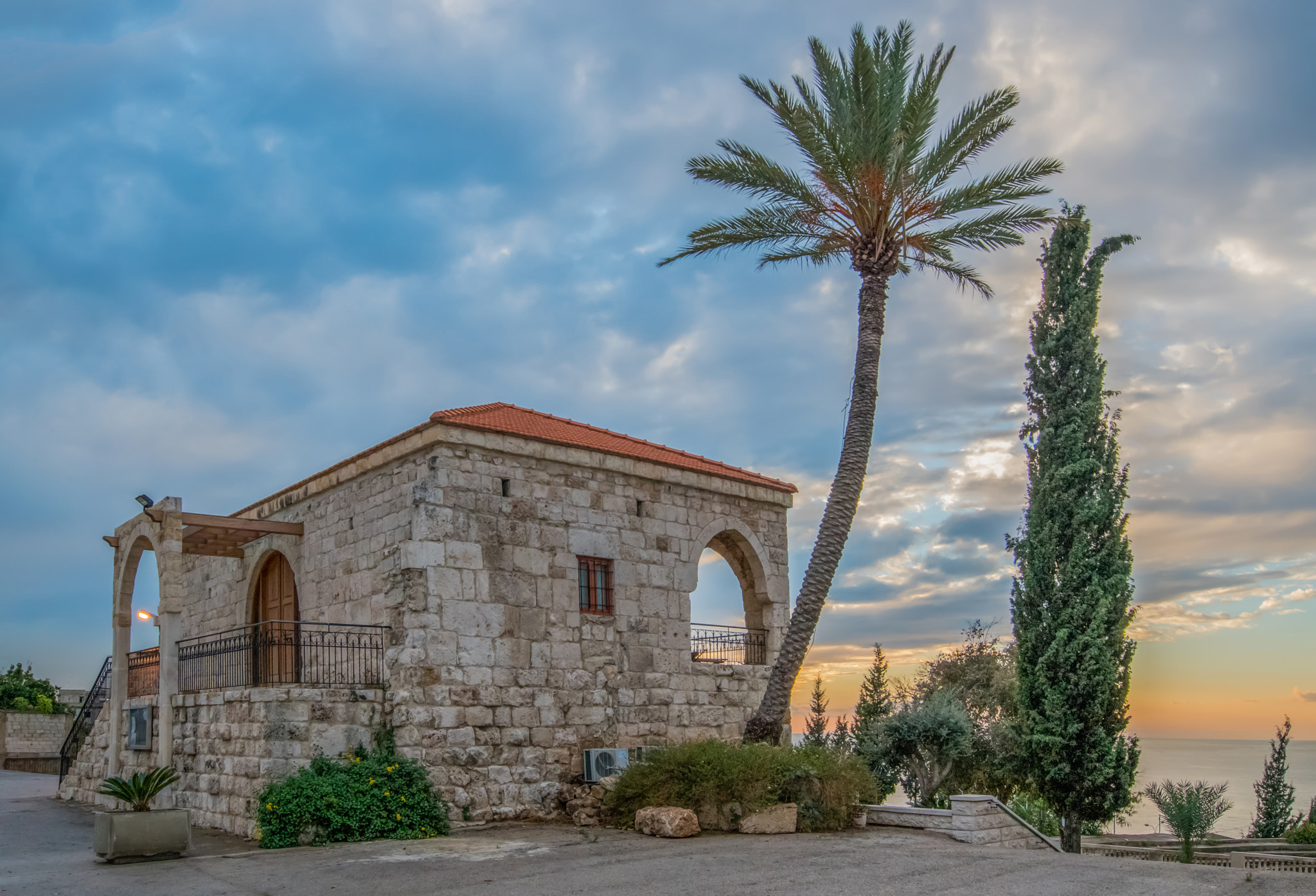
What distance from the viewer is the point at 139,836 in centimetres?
988

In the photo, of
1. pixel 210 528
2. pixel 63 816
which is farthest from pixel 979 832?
pixel 63 816

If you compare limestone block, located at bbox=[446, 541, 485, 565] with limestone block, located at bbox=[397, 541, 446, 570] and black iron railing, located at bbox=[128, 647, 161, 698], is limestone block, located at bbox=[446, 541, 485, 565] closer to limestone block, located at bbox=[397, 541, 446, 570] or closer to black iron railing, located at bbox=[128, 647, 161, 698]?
limestone block, located at bbox=[397, 541, 446, 570]

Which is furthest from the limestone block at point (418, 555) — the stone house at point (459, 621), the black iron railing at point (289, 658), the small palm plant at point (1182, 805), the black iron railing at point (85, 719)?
the small palm plant at point (1182, 805)

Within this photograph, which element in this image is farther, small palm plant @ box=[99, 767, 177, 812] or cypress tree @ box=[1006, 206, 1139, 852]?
cypress tree @ box=[1006, 206, 1139, 852]

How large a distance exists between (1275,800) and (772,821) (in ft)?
49.7

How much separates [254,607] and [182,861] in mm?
7523

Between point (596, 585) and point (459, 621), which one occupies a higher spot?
point (596, 585)

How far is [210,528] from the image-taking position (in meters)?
15.0

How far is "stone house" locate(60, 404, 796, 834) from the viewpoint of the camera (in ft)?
40.5

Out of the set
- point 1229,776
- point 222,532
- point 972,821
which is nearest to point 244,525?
point 222,532

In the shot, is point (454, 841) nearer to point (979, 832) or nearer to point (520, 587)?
point (520, 587)

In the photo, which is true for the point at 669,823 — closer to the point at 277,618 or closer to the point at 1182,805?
the point at 1182,805

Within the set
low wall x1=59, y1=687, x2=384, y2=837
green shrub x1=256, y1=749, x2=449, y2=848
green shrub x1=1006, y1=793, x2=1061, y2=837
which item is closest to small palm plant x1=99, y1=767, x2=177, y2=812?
green shrub x1=256, y1=749, x2=449, y2=848

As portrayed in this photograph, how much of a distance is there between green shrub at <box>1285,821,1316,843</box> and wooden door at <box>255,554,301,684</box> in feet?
58.1
